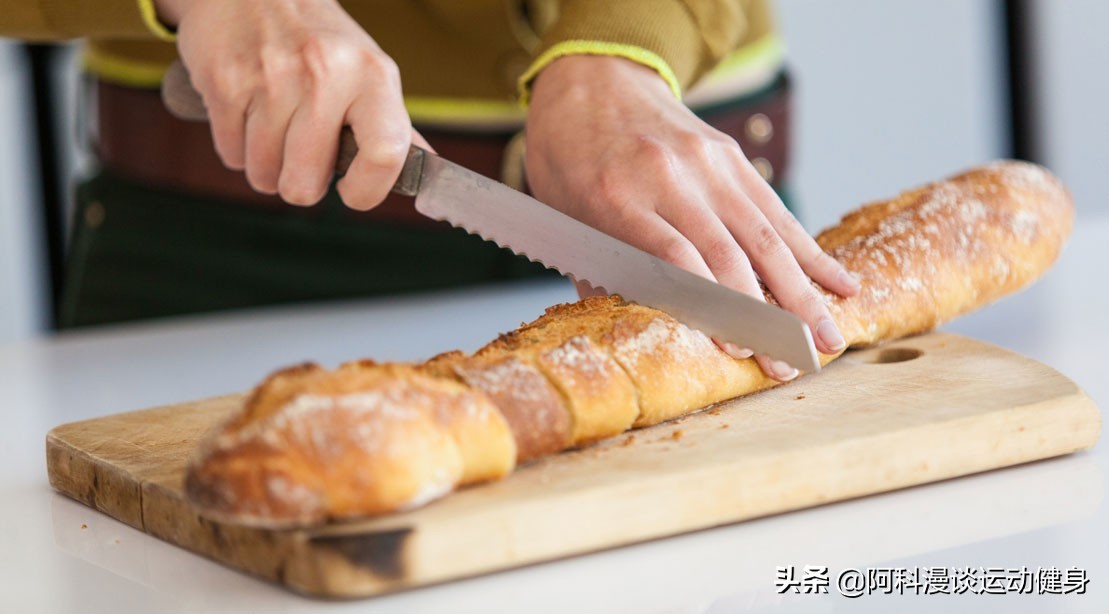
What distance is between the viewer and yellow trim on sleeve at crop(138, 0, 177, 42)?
A: 1378 mm

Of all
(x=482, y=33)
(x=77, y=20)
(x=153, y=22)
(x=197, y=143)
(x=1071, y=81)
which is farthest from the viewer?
(x=1071, y=81)

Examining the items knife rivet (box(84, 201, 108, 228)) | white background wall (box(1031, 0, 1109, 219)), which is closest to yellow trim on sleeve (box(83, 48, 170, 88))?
knife rivet (box(84, 201, 108, 228))

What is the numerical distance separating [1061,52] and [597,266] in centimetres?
443

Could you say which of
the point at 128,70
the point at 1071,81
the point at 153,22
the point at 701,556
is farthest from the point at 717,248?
the point at 1071,81

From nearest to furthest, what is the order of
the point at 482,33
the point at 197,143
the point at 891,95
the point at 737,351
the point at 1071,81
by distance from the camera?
1. the point at 737,351
2. the point at 482,33
3. the point at 197,143
4. the point at 1071,81
5. the point at 891,95

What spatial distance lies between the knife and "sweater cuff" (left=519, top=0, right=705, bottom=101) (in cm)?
32

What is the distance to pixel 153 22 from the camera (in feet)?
4.58

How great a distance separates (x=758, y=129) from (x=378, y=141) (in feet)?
3.44

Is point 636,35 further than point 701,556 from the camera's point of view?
Yes

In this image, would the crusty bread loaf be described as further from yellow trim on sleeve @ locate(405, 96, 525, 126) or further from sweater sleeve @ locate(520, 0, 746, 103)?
yellow trim on sleeve @ locate(405, 96, 525, 126)

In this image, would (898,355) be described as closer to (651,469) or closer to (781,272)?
(781,272)

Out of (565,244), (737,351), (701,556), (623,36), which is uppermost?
(623,36)

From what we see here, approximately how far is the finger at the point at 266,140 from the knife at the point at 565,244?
6 cm

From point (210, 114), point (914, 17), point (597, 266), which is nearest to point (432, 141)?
point (210, 114)
